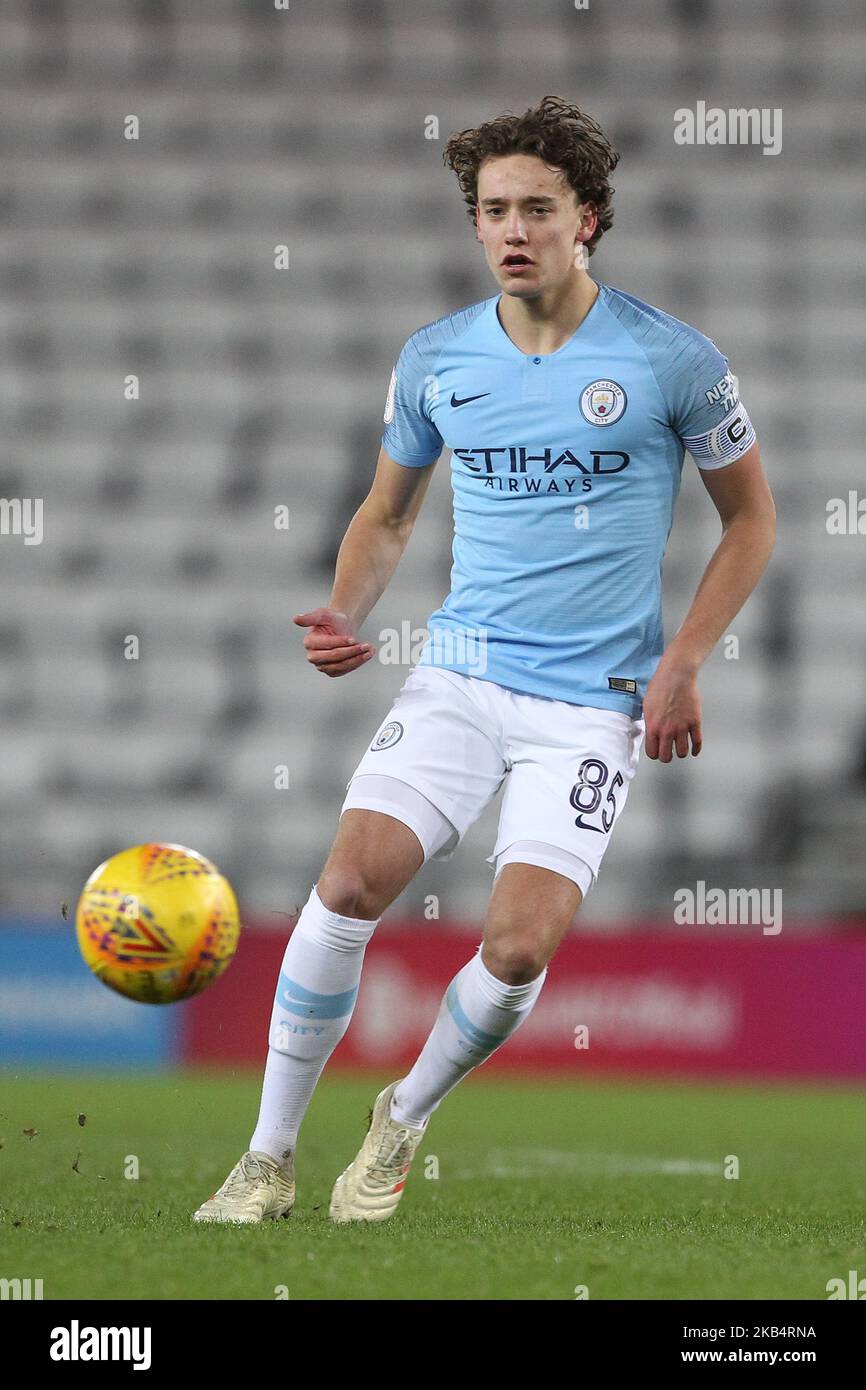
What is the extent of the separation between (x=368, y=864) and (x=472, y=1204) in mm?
1116

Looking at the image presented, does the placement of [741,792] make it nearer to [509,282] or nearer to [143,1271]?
[509,282]

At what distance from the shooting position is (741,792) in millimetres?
13125

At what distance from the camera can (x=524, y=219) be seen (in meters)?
4.25

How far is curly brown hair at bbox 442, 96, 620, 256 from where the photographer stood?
4.29 m

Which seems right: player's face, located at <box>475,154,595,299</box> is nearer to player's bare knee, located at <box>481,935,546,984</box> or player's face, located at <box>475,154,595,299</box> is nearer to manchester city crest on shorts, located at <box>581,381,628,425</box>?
manchester city crest on shorts, located at <box>581,381,628,425</box>

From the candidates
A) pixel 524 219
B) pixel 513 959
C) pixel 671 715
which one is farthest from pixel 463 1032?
pixel 524 219

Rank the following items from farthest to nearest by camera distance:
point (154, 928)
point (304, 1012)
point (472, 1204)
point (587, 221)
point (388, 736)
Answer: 1. point (472, 1204)
2. point (587, 221)
3. point (388, 736)
4. point (304, 1012)
5. point (154, 928)

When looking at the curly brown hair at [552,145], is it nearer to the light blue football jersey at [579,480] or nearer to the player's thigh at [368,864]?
the light blue football jersey at [579,480]

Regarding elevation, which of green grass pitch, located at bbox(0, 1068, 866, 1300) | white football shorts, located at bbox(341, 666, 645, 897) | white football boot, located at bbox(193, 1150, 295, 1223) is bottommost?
green grass pitch, located at bbox(0, 1068, 866, 1300)

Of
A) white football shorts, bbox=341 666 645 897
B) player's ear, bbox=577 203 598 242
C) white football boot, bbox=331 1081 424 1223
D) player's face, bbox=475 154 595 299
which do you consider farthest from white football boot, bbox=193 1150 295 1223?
player's ear, bbox=577 203 598 242

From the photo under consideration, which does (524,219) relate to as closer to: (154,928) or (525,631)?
(525,631)

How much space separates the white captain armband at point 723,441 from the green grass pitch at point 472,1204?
1.71 metres

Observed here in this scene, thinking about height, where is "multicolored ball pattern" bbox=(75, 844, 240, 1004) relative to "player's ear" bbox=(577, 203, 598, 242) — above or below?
below

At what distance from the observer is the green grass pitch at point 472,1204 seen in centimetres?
336
